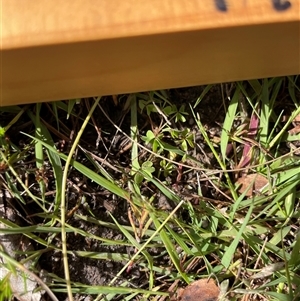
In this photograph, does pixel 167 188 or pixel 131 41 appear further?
pixel 167 188

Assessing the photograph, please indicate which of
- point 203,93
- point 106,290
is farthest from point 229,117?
point 106,290

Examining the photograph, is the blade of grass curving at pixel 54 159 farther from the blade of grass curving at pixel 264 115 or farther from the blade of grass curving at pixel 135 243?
the blade of grass curving at pixel 264 115

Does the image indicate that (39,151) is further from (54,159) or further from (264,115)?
(264,115)

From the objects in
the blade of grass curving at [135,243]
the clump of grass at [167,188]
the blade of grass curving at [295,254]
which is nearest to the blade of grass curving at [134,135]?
the clump of grass at [167,188]

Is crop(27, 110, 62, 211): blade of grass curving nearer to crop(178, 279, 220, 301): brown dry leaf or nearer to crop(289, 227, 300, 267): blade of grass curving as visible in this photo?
crop(178, 279, 220, 301): brown dry leaf

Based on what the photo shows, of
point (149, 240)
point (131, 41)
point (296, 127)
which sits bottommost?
point (149, 240)

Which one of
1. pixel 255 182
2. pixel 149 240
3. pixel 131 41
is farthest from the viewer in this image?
pixel 255 182

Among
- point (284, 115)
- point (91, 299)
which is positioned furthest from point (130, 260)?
point (284, 115)

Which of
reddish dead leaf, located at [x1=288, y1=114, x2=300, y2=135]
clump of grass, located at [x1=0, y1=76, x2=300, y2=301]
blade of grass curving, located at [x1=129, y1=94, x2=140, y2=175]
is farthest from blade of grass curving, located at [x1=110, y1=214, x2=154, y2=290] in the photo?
reddish dead leaf, located at [x1=288, y1=114, x2=300, y2=135]
